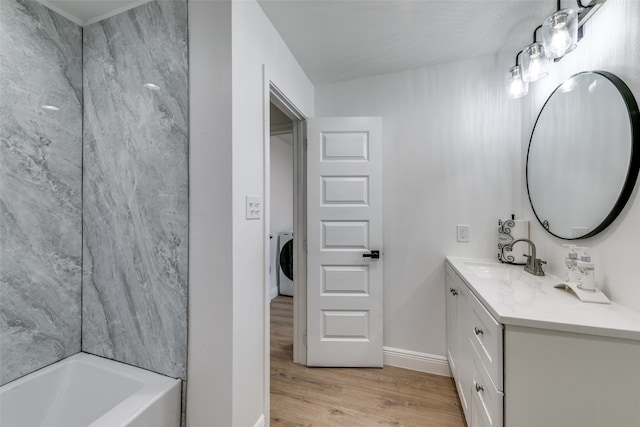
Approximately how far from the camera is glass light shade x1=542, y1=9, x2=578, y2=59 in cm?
118

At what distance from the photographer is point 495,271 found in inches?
65.7

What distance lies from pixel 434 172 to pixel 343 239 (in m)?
0.92

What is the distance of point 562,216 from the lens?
143 centimetres

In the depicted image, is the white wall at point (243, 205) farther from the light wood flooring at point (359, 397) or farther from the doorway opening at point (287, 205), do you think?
the light wood flooring at point (359, 397)

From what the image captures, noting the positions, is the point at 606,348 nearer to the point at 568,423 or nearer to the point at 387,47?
the point at 568,423

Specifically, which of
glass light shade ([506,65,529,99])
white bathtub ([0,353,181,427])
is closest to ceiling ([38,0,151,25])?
white bathtub ([0,353,181,427])

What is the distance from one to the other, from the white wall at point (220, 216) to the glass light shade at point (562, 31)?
1.48 metres

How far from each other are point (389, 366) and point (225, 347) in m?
1.56

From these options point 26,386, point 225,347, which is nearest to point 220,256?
point 225,347

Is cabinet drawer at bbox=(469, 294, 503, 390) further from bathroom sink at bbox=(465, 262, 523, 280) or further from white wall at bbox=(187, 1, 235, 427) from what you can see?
white wall at bbox=(187, 1, 235, 427)

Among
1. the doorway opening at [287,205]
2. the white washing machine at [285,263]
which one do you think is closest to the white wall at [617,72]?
the doorway opening at [287,205]

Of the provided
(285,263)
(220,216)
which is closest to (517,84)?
(220,216)

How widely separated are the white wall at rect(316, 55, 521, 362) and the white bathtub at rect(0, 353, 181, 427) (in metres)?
1.66

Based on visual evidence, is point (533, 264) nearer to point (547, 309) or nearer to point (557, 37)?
point (547, 309)
